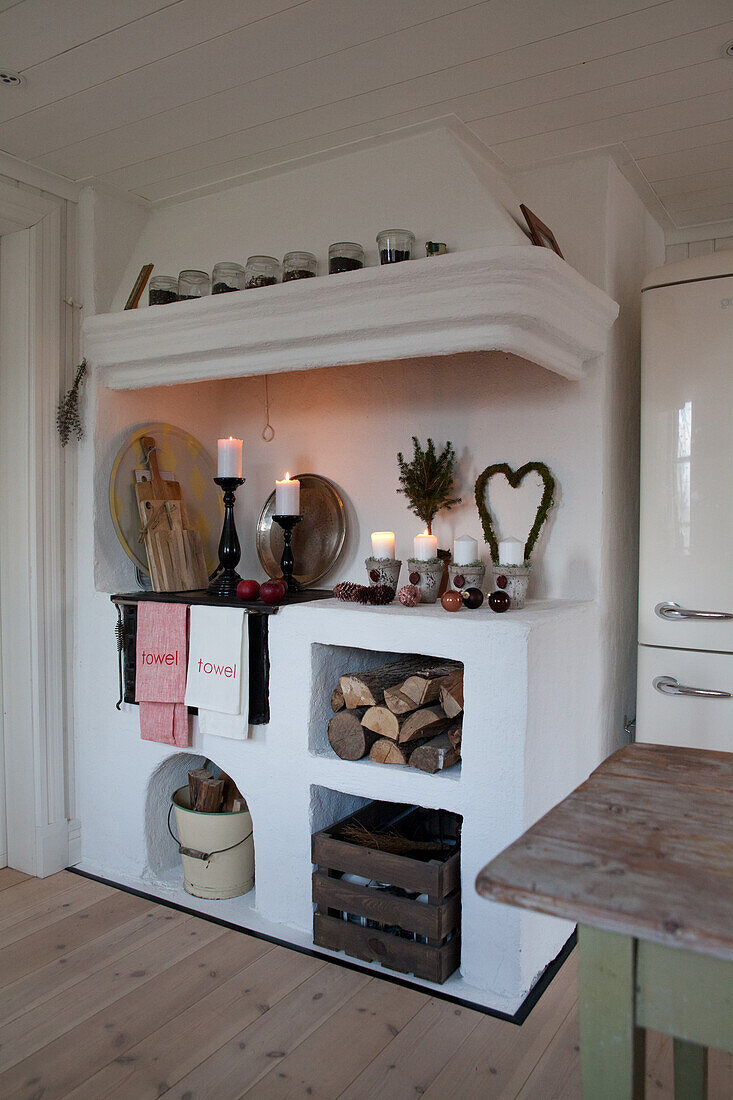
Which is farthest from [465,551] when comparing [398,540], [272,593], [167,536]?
[167,536]

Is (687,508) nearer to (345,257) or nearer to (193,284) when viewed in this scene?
(345,257)

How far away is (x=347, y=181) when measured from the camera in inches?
94.2

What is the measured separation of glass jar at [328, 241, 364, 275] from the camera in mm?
2238

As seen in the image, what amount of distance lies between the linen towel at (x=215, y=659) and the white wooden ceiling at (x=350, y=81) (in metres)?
1.41

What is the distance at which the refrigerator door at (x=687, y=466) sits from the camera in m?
2.31

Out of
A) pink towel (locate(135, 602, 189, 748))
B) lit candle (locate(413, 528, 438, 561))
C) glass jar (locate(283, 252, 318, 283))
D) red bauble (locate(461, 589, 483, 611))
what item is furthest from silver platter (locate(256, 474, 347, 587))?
glass jar (locate(283, 252, 318, 283))

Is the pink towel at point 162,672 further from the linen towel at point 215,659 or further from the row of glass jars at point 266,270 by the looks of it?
the row of glass jars at point 266,270

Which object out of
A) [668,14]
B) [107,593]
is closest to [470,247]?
[668,14]

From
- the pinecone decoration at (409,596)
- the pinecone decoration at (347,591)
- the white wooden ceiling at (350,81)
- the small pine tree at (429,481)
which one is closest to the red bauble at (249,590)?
the pinecone decoration at (347,591)

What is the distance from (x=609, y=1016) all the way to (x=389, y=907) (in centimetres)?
130

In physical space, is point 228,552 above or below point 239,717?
above

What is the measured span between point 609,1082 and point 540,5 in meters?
1.97

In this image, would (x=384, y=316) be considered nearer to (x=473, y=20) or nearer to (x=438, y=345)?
(x=438, y=345)

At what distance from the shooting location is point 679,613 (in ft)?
7.77
